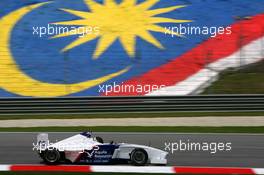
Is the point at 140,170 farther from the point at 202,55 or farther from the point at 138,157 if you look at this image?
the point at 202,55

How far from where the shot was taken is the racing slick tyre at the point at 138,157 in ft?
25.4

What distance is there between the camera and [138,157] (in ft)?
25.4

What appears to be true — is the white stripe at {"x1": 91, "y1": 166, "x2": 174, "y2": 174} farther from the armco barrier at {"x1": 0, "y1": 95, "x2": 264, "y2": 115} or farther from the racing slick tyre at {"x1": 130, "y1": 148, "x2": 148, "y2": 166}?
the armco barrier at {"x1": 0, "y1": 95, "x2": 264, "y2": 115}

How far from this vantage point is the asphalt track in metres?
8.53

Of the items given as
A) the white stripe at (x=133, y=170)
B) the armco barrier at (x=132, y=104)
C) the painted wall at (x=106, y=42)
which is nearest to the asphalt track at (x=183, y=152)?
the white stripe at (x=133, y=170)

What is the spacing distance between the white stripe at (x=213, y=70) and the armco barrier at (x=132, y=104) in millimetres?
1362

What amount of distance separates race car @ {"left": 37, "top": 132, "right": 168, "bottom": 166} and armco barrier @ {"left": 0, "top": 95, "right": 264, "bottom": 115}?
9027 mm

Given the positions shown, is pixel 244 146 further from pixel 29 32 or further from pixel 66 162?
pixel 29 32

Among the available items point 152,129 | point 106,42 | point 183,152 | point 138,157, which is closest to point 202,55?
point 106,42

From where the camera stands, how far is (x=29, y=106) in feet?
56.5

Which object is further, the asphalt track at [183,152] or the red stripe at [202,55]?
the red stripe at [202,55]

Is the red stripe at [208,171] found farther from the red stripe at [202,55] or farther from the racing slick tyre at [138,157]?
the red stripe at [202,55]

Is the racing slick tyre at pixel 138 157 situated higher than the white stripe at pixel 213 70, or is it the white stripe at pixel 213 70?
the white stripe at pixel 213 70

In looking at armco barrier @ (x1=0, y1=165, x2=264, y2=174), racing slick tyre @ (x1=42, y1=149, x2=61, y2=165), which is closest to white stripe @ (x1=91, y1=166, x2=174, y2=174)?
armco barrier @ (x1=0, y1=165, x2=264, y2=174)
